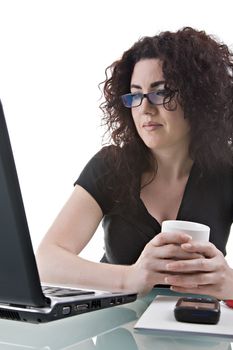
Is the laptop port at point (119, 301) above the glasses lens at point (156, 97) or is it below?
below

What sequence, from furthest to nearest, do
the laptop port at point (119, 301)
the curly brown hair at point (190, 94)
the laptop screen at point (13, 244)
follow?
1. the curly brown hair at point (190, 94)
2. the laptop port at point (119, 301)
3. the laptop screen at point (13, 244)

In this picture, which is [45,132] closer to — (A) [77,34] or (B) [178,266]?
(A) [77,34]

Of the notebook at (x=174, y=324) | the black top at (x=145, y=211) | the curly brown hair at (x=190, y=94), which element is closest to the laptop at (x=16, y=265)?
the notebook at (x=174, y=324)

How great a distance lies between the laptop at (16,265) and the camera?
2.43ft

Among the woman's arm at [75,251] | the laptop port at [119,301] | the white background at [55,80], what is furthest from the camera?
the white background at [55,80]

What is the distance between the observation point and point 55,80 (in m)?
3.54

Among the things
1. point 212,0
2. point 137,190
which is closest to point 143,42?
point 137,190

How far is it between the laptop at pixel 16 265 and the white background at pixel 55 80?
2.59 metres

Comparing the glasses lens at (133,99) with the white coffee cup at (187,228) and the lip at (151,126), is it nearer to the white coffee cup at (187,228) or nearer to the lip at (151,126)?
the lip at (151,126)

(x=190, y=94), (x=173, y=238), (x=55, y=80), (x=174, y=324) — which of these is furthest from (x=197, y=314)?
(x=55, y=80)

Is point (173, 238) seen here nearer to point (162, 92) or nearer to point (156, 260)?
point (156, 260)

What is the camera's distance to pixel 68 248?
5.59 feet

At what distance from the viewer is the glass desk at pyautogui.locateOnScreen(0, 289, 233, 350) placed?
886mm

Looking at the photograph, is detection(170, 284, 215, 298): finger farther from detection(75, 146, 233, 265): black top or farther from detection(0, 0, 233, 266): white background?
detection(0, 0, 233, 266): white background
